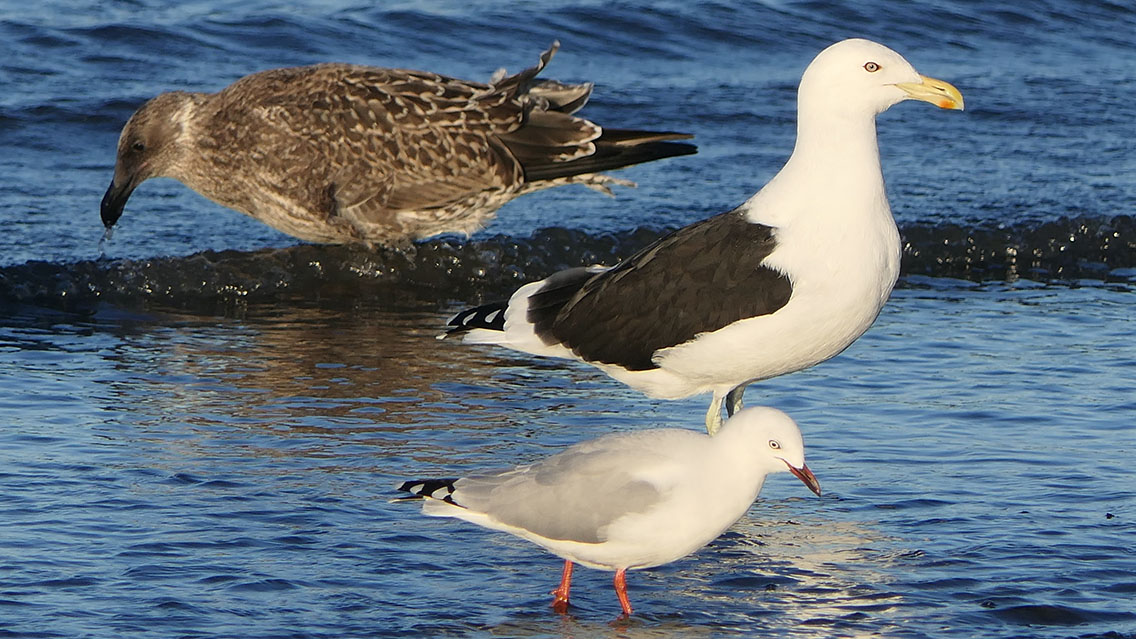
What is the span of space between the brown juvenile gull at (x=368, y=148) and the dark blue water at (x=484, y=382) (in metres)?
0.43

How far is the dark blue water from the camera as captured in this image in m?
5.40

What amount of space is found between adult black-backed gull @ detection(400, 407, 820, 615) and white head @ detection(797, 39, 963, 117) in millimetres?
1566

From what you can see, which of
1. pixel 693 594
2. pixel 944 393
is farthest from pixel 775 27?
pixel 693 594

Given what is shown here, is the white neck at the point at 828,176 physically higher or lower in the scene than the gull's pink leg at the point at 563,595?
higher

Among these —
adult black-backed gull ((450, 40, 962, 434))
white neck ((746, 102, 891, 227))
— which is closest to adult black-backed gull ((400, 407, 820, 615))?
adult black-backed gull ((450, 40, 962, 434))

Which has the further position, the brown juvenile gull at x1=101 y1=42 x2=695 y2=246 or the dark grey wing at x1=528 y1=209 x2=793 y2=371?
the brown juvenile gull at x1=101 y1=42 x2=695 y2=246

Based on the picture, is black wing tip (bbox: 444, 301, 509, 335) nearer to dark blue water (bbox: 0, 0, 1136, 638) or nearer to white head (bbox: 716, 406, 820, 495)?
dark blue water (bbox: 0, 0, 1136, 638)

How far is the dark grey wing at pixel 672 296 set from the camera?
618 centimetres

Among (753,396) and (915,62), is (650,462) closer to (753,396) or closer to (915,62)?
(753,396)

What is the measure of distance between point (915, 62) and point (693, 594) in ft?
36.2

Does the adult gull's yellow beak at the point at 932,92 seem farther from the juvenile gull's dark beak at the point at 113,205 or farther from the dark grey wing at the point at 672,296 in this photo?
the juvenile gull's dark beak at the point at 113,205

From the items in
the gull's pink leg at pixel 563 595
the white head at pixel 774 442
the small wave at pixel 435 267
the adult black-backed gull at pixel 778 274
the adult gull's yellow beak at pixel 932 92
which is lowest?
the gull's pink leg at pixel 563 595

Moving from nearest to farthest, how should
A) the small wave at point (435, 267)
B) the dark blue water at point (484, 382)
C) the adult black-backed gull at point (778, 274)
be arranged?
the dark blue water at point (484, 382), the adult black-backed gull at point (778, 274), the small wave at point (435, 267)

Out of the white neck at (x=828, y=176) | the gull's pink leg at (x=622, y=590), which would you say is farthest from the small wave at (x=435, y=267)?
the gull's pink leg at (x=622, y=590)
